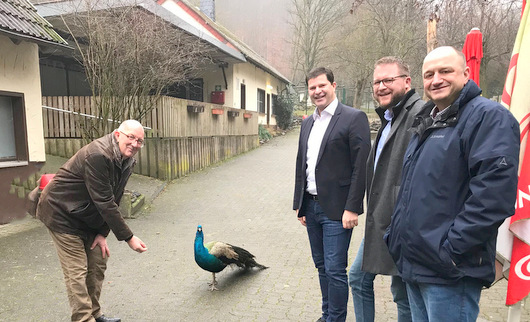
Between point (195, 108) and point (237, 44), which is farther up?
point (237, 44)

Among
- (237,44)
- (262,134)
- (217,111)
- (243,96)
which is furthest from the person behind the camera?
(262,134)

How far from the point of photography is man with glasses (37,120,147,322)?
9.75ft

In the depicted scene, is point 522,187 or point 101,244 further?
point 101,244

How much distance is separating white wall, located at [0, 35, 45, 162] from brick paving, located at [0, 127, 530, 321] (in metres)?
1.55

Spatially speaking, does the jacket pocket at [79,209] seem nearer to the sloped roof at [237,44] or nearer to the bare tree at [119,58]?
the bare tree at [119,58]

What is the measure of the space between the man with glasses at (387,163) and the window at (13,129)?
6816 mm

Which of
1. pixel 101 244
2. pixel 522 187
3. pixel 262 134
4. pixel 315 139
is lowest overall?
pixel 101 244

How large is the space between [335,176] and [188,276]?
2.59m

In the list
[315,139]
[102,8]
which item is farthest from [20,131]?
[315,139]

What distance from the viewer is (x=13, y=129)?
6973 millimetres

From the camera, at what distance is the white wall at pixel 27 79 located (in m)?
6.57

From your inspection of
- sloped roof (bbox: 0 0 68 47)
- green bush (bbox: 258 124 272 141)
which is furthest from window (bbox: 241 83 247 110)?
sloped roof (bbox: 0 0 68 47)

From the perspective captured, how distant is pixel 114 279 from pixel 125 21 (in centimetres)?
560

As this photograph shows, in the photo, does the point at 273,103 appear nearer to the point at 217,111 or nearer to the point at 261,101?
the point at 261,101
